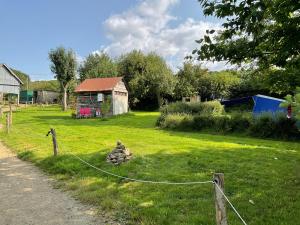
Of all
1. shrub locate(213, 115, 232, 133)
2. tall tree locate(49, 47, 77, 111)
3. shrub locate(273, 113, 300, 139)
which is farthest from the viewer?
tall tree locate(49, 47, 77, 111)

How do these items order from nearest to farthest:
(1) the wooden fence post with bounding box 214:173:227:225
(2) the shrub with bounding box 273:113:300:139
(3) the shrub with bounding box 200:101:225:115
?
(1) the wooden fence post with bounding box 214:173:227:225, (2) the shrub with bounding box 273:113:300:139, (3) the shrub with bounding box 200:101:225:115

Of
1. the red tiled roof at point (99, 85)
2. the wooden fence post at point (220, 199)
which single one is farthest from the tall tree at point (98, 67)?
the wooden fence post at point (220, 199)

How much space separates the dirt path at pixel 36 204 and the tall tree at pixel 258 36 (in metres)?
5.12

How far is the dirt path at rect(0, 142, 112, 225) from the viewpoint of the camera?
7180 mm

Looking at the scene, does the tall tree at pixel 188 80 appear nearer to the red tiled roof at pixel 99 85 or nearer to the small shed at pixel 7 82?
the red tiled roof at pixel 99 85

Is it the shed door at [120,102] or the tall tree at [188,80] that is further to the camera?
the tall tree at [188,80]

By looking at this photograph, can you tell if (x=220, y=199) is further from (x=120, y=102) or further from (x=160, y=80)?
(x=160, y=80)

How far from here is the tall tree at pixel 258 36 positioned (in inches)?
333

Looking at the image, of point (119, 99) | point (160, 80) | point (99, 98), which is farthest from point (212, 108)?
point (160, 80)

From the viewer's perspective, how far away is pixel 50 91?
3034 inches

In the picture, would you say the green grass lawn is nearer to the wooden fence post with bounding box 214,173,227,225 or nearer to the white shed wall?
the wooden fence post with bounding box 214,173,227,225

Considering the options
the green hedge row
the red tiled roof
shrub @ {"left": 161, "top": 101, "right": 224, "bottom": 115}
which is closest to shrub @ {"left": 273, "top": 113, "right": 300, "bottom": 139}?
the green hedge row

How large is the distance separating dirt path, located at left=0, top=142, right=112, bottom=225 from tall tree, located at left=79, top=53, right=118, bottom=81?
43.6 meters

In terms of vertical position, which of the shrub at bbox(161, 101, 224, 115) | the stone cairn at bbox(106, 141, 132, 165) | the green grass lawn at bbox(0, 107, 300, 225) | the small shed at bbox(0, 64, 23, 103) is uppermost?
the small shed at bbox(0, 64, 23, 103)
